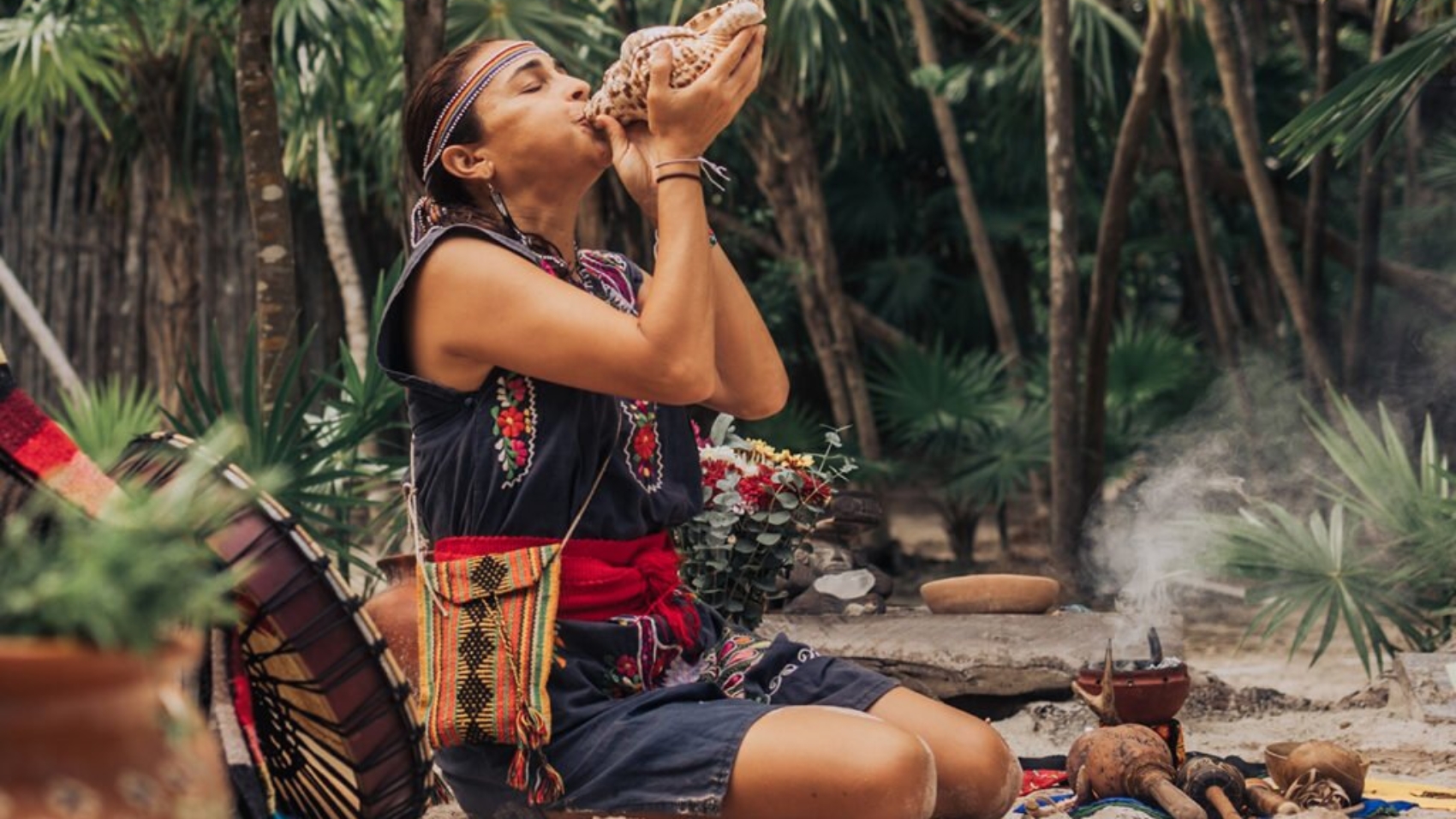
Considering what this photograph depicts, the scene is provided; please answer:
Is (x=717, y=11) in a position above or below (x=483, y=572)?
above

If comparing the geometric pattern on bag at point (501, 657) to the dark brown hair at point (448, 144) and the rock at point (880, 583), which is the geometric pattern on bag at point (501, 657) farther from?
the rock at point (880, 583)

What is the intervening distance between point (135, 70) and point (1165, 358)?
17.3 ft

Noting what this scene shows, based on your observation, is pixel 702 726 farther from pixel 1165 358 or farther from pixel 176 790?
pixel 1165 358

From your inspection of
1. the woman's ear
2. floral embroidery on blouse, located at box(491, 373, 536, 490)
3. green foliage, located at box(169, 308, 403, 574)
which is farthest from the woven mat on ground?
green foliage, located at box(169, 308, 403, 574)

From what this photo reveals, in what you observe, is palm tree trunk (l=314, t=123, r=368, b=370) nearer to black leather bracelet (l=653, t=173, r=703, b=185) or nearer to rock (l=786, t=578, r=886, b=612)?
rock (l=786, t=578, r=886, b=612)

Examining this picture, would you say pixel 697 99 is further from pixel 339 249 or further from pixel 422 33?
pixel 339 249

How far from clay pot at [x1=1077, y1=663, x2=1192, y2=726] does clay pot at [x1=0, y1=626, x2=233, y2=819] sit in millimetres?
2525

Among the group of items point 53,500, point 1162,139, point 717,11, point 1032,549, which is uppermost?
point 1162,139

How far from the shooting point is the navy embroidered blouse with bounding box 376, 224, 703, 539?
2541mm

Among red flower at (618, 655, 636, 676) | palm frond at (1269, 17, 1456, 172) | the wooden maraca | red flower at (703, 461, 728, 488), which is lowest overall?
the wooden maraca

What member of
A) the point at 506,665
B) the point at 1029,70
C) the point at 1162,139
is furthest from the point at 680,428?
the point at 1162,139

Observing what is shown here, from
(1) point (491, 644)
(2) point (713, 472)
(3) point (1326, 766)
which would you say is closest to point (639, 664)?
(1) point (491, 644)

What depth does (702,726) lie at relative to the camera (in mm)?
2455

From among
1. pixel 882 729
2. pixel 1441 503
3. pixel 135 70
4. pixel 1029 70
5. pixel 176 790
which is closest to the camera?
pixel 176 790
